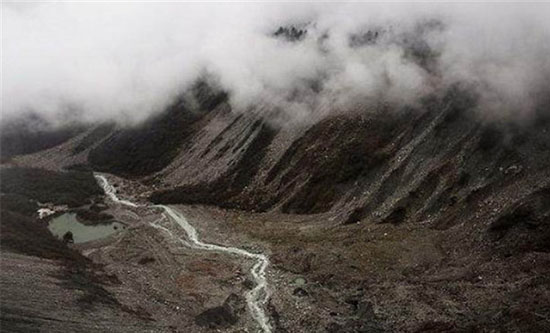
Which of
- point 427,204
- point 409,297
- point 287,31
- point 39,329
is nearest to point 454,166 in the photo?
point 427,204

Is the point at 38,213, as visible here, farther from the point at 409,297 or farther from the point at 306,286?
the point at 409,297

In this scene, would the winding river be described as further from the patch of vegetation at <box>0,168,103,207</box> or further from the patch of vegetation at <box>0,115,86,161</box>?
the patch of vegetation at <box>0,115,86,161</box>

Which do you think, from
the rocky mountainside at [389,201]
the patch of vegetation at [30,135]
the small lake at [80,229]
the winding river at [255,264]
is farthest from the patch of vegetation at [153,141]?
the small lake at [80,229]

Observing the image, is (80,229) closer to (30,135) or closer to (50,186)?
(50,186)

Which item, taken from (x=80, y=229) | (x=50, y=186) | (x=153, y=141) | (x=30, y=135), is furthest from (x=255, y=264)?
(x=30, y=135)

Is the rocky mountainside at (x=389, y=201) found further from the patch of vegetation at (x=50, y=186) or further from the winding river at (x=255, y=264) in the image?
the patch of vegetation at (x=50, y=186)

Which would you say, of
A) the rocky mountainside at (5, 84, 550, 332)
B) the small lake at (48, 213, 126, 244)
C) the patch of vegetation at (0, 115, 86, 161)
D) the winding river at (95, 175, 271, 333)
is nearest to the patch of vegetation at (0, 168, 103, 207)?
the winding river at (95, 175, 271, 333)
